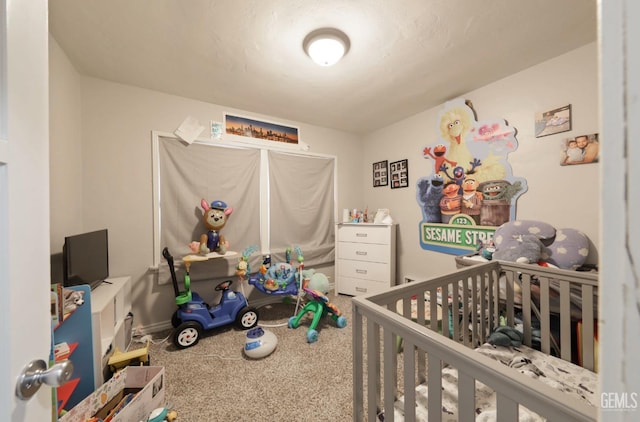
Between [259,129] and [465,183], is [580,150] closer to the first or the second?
[465,183]

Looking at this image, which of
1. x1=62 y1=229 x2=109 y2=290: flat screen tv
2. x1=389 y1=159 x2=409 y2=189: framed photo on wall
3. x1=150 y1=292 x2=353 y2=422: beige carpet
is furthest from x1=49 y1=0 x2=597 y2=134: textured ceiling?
x1=150 y1=292 x2=353 y2=422: beige carpet

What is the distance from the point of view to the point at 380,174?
3324mm

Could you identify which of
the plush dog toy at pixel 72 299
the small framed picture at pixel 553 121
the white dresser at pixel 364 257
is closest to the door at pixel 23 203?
the plush dog toy at pixel 72 299

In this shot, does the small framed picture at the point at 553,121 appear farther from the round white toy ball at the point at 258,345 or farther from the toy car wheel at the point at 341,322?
the round white toy ball at the point at 258,345

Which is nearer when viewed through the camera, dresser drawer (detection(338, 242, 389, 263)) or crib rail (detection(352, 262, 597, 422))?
crib rail (detection(352, 262, 597, 422))

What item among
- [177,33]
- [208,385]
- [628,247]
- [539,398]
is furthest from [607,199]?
[177,33]

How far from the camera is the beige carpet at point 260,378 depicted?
1.34 meters

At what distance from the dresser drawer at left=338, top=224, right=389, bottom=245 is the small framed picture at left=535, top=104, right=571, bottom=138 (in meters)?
1.61

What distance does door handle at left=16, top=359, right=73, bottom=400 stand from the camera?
1.31 ft

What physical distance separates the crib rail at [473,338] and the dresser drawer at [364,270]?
1360 mm

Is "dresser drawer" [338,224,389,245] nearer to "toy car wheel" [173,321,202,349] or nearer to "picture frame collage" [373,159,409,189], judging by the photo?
"picture frame collage" [373,159,409,189]

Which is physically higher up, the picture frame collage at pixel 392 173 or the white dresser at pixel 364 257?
the picture frame collage at pixel 392 173

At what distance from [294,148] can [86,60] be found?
6.29 ft

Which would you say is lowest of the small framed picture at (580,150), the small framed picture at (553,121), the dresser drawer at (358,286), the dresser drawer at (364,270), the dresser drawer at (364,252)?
the dresser drawer at (358,286)
